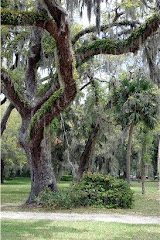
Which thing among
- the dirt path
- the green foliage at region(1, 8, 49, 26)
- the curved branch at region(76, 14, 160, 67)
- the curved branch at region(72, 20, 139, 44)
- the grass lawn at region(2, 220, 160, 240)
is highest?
the curved branch at region(72, 20, 139, 44)

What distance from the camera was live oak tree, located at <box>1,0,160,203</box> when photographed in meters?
8.84

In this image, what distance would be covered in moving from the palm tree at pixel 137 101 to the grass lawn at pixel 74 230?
9.35 m

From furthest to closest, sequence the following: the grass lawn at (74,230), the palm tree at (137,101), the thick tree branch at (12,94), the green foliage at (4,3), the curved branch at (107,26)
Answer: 1. the palm tree at (137,101)
2. the curved branch at (107,26)
3. the thick tree branch at (12,94)
4. the green foliage at (4,3)
5. the grass lawn at (74,230)

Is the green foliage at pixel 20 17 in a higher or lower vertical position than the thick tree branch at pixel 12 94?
higher

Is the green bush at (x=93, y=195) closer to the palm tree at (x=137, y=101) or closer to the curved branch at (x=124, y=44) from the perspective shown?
the curved branch at (x=124, y=44)

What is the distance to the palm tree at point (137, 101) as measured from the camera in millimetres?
17953

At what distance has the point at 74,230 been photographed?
8.30 meters

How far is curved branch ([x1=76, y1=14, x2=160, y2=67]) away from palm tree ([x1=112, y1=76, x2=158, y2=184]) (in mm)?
5870

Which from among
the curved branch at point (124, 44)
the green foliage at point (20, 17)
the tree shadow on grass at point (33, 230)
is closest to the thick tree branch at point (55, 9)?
the green foliage at point (20, 17)

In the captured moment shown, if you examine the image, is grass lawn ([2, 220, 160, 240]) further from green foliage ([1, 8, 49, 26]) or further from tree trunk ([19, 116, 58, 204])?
green foliage ([1, 8, 49, 26])

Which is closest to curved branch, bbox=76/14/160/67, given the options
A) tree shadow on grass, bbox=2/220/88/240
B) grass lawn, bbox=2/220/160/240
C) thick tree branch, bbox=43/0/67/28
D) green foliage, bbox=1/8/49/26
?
thick tree branch, bbox=43/0/67/28

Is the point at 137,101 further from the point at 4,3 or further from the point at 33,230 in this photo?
the point at 33,230

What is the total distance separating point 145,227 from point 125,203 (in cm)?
464

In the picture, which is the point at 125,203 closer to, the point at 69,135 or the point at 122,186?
the point at 122,186
